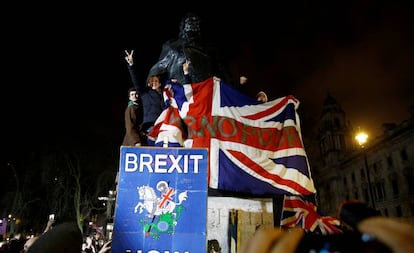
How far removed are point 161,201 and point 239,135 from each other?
3.32 metres

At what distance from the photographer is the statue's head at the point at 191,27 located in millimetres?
10258

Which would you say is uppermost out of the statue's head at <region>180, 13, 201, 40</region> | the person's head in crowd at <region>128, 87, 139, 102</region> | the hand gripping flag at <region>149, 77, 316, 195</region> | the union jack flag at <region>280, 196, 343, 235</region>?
the statue's head at <region>180, 13, 201, 40</region>

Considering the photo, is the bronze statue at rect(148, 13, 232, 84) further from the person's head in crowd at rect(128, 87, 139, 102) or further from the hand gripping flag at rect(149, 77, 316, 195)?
the person's head in crowd at rect(128, 87, 139, 102)

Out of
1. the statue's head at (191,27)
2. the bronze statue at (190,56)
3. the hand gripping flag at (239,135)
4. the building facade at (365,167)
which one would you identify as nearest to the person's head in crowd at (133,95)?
the hand gripping flag at (239,135)

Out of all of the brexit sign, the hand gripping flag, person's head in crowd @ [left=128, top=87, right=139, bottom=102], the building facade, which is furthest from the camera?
the building facade

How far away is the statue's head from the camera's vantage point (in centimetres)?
1026

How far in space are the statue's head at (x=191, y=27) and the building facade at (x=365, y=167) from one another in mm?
19390

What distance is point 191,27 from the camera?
33.6 ft

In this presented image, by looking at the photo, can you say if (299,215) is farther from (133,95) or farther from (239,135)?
(133,95)

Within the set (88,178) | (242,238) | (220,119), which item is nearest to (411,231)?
(242,238)

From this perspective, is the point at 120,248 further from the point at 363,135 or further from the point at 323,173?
the point at 323,173

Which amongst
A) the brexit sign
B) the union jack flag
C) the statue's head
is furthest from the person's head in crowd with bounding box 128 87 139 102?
the union jack flag

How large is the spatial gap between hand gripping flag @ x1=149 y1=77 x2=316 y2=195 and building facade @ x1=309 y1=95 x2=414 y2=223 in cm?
1885

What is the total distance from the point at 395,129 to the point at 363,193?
51.2 feet
